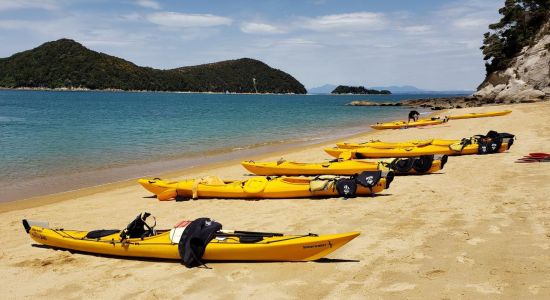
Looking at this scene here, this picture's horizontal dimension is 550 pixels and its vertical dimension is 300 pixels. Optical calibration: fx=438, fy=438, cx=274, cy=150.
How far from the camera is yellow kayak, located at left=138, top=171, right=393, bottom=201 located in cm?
1016

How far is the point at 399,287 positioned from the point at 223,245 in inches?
103

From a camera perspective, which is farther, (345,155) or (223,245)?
(345,155)

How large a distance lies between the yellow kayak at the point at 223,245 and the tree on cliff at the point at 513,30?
5484 centimetres

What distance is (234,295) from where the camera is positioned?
18.0 ft

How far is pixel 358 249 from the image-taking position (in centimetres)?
670

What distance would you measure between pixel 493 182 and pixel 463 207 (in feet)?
8.40

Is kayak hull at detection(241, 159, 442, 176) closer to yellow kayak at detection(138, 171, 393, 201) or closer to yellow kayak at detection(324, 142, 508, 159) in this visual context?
yellow kayak at detection(138, 171, 393, 201)

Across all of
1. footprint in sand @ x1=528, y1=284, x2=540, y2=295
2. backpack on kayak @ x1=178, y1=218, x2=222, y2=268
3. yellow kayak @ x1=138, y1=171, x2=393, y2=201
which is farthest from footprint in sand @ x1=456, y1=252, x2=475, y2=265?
yellow kayak @ x1=138, y1=171, x2=393, y2=201

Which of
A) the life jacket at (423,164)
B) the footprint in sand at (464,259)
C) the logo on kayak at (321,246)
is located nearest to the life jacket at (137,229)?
the logo on kayak at (321,246)

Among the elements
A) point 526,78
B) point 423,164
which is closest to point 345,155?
point 423,164

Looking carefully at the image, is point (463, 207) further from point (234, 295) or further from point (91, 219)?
point (91, 219)

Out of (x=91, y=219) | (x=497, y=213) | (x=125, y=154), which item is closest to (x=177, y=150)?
(x=125, y=154)

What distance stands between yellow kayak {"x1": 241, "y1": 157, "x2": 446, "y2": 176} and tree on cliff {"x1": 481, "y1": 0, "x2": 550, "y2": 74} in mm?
47734

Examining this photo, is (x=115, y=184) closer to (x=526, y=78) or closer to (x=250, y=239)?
(x=250, y=239)
